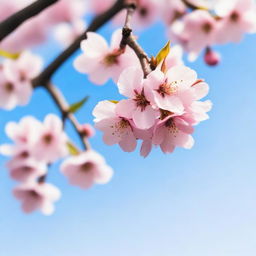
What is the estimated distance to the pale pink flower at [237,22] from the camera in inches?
133

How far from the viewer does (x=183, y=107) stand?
139 cm

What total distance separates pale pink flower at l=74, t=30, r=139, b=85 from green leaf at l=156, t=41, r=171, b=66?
475 mm

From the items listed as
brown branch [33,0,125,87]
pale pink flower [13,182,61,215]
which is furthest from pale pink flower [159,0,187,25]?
pale pink flower [13,182,61,215]

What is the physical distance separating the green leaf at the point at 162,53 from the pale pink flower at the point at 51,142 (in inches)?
95.7

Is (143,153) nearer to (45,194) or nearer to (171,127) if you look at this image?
(171,127)

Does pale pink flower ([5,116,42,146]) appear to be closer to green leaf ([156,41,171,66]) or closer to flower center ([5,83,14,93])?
flower center ([5,83,14,93])

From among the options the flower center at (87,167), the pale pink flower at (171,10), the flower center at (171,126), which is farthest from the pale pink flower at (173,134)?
the pale pink flower at (171,10)

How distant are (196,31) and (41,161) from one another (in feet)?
5.82

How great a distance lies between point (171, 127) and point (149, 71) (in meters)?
0.21

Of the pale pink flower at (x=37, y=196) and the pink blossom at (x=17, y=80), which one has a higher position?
the pink blossom at (x=17, y=80)

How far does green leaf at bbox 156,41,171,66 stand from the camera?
1.37 meters

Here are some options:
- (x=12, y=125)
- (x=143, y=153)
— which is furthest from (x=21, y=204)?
(x=143, y=153)

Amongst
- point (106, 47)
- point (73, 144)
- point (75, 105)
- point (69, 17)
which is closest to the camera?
point (106, 47)

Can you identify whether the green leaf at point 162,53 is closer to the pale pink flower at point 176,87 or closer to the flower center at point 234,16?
the pale pink flower at point 176,87
